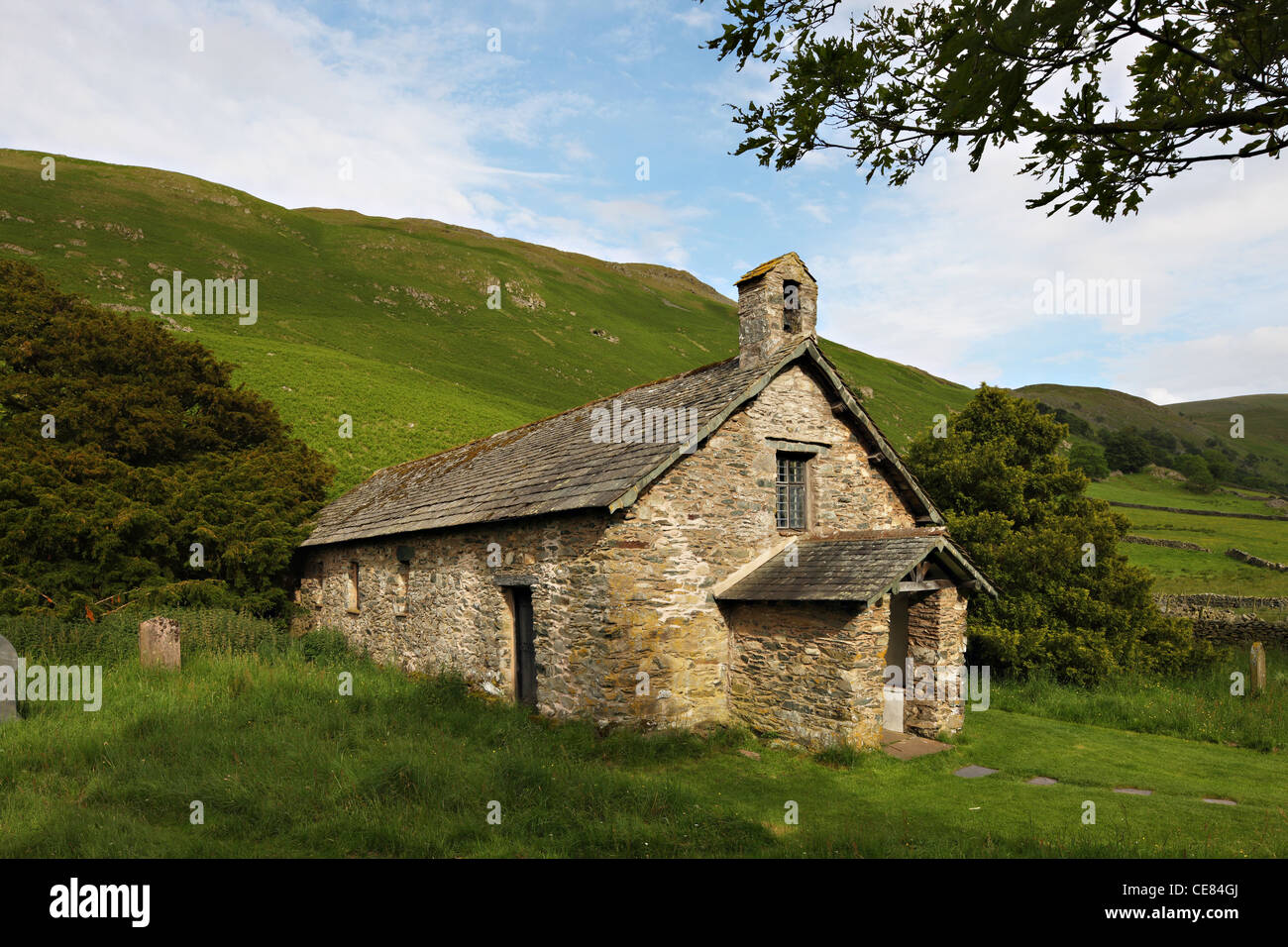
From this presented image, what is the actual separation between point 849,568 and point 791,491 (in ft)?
8.61

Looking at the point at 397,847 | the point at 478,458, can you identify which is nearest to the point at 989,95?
the point at 397,847

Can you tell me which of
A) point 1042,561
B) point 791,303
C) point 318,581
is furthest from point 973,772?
point 318,581

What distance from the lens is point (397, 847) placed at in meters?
6.54

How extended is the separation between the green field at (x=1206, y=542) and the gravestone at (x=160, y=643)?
24.4 meters

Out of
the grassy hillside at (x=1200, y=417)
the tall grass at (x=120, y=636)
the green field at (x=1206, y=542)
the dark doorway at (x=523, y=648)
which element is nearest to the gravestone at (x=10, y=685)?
the tall grass at (x=120, y=636)

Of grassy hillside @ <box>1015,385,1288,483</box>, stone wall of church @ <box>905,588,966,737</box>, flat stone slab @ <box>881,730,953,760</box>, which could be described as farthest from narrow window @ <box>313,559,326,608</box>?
grassy hillside @ <box>1015,385,1288,483</box>

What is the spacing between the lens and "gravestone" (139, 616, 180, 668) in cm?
1279

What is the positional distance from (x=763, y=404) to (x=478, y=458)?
8474mm

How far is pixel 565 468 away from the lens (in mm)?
13039

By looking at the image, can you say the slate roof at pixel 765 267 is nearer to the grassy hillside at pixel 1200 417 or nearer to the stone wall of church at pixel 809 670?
the stone wall of church at pixel 809 670

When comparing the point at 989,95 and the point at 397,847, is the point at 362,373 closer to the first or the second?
the point at 397,847

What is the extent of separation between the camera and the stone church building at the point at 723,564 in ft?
35.4

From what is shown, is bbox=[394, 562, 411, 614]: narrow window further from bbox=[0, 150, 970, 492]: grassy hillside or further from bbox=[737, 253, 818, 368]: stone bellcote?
bbox=[0, 150, 970, 492]: grassy hillside

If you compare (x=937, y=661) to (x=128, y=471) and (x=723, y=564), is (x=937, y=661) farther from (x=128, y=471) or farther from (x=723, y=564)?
(x=128, y=471)
